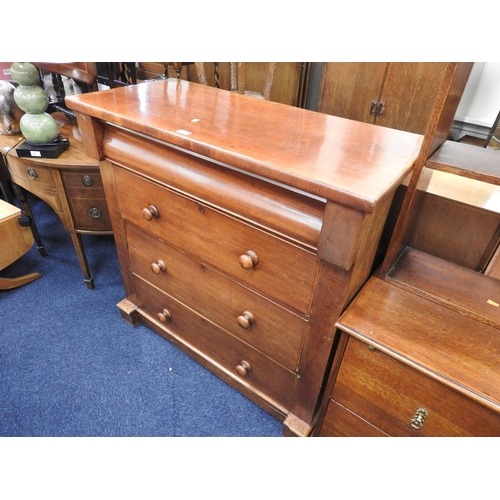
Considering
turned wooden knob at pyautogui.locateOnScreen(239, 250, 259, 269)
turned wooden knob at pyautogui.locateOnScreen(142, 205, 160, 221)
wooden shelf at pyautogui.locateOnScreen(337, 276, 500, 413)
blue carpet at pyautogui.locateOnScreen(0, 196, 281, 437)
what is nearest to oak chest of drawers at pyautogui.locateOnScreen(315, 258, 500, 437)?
wooden shelf at pyautogui.locateOnScreen(337, 276, 500, 413)

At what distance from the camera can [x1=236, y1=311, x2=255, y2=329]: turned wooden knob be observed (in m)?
1.11

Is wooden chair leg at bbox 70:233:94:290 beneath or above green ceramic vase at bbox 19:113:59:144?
beneath

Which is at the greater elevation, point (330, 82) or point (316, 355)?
point (330, 82)

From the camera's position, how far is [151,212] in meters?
1.17

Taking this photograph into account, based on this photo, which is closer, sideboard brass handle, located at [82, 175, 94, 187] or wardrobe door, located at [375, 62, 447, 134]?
sideboard brass handle, located at [82, 175, 94, 187]

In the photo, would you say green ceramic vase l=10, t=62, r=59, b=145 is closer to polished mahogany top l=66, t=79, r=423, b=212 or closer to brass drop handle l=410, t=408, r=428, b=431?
polished mahogany top l=66, t=79, r=423, b=212

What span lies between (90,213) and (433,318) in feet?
4.48

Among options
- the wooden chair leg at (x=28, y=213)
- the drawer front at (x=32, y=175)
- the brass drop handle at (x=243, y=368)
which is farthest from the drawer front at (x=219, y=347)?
the wooden chair leg at (x=28, y=213)

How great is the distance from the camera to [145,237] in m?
1.31

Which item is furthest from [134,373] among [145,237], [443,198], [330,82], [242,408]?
[330,82]

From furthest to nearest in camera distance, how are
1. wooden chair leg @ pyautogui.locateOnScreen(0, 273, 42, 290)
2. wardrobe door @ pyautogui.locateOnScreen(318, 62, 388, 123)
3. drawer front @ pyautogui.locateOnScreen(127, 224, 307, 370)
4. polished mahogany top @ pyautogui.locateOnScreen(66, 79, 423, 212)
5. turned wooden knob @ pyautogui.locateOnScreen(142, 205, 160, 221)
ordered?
wardrobe door @ pyautogui.locateOnScreen(318, 62, 388, 123)
wooden chair leg @ pyautogui.locateOnScreen(0, 273, 42, 290)
turned wooden knob @ pyautogui.locateOnScreen(142, 205, 160, 221)
drawer front @ pyautogui.locateOnScreen(127, 224, 307, 370)
polished mahogany top @ pyautogui.locateOnScreen(66, 79, 423, 212)

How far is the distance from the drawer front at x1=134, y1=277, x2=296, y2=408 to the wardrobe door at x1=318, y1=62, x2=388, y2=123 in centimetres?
190

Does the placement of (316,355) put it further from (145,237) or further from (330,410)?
(145,237)

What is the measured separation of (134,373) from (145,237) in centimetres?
58
